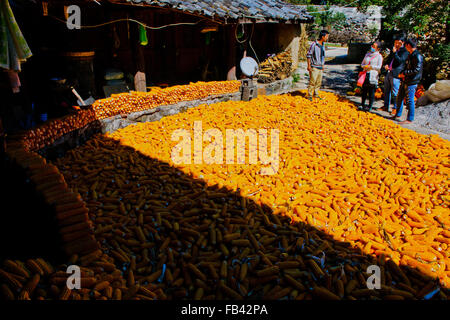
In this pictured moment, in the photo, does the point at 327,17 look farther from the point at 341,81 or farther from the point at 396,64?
the point at 396,64

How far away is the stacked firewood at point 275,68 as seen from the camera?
1199 centimetres

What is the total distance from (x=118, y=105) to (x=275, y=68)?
7.58 m

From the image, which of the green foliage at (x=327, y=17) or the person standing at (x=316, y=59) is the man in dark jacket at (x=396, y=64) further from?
the green foliage at (x=327, y=17)

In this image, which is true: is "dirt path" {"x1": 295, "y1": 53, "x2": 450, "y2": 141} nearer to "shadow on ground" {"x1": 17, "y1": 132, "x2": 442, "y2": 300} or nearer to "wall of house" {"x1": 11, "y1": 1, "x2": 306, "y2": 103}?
"wall of house" {"x1": 11, "y1": 1, "x2": 306, "y2": 103}

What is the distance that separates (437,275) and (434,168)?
298 cm

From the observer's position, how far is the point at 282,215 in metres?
3.88

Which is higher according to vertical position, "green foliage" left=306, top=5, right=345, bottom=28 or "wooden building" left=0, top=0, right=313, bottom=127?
"green foliage" left=306, top=5, right=345, bottom=28

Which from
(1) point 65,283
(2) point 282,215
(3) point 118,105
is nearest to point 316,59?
(3) point 118,105

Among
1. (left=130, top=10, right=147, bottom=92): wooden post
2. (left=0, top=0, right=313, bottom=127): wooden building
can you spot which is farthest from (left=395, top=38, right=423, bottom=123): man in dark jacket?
(left=130, top=10, right=147, bottom=92): wooden post

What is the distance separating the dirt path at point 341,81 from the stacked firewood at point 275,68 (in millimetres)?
957

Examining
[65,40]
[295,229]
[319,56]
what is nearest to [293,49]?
[319,56]

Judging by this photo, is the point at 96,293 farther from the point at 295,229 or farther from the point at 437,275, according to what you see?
the point at 437,275

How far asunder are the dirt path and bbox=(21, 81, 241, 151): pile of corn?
4.70 m

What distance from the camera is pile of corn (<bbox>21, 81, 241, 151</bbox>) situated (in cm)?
512
